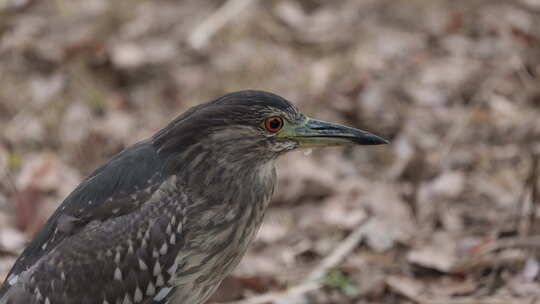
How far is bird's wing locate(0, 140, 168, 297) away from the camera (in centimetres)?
461

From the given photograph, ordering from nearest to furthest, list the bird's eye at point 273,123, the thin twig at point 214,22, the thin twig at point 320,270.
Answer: the bird's eye at point 273,123, the thin twig at point 320,270, the thin twig at point 214,22

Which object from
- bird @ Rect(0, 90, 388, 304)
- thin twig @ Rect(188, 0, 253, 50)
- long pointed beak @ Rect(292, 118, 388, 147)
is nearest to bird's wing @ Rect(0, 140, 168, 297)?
bird @ Rect(0, 90, 388, 304)

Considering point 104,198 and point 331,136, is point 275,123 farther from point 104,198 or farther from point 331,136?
point 104,198

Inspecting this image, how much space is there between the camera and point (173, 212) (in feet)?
15.0

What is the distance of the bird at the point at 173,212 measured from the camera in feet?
14.8

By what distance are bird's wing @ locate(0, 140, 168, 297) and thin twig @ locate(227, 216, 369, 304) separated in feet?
4.90

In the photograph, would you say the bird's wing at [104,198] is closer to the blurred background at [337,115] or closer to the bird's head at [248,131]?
the bird's head at [248,131]

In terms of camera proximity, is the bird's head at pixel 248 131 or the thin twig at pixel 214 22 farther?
the thin twig at pixel 214 22

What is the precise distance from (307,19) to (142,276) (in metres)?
5.35

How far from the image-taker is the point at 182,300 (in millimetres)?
4719

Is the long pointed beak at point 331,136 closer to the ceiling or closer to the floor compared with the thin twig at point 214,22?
closer to the floor

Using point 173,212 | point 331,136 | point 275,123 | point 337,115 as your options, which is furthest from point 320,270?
point 337,115

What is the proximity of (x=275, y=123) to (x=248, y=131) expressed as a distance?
0.54 ft

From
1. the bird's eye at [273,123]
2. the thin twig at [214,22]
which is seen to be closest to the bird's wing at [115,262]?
the bird's eye at [273,123]
